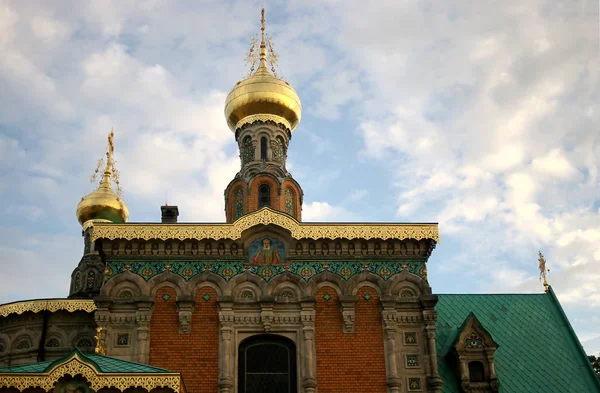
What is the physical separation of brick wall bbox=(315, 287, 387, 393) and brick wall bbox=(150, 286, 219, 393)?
250 cm

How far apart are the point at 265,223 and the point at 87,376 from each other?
20.0 feet

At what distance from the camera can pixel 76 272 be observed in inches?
972

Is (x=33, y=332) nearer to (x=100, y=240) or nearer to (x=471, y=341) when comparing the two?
(x=100, y=240)

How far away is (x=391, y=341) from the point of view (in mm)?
17328

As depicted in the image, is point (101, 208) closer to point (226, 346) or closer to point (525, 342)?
point (226, 346)

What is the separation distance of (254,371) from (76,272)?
10058 mm

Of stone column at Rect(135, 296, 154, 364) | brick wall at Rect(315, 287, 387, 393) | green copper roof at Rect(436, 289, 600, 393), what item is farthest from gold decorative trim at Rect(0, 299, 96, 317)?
green copper roof at Rect(436, 289, 600, 393)

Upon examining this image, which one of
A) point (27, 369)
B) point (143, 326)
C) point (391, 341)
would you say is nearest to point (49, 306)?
point (143, 326)

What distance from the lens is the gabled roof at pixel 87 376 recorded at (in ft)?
45.5

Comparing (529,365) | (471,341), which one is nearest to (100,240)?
(471,341)

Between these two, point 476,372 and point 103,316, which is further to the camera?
point 476,372

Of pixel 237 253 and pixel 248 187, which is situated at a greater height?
pixel 248 187

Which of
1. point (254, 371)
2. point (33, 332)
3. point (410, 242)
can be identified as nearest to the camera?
A: point (254, 371)

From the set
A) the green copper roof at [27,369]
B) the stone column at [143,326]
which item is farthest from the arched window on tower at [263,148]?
the green copper roof at [27,369]
